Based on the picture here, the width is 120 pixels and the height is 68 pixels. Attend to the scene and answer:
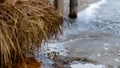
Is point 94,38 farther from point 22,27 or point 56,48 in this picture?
point 22,27

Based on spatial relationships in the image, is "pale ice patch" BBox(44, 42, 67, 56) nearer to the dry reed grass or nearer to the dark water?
the dark water

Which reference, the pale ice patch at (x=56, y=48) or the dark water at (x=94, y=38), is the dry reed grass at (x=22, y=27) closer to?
the dark water at (x=94, y=38)

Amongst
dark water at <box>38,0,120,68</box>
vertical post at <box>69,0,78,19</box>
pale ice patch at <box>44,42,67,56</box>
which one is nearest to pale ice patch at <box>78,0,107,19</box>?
dark water at <box>38,0,120,68</box>

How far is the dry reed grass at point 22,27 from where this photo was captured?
405 cm

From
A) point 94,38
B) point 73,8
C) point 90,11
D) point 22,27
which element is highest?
point 22,27

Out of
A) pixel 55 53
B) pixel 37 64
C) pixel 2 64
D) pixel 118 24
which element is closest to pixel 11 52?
pixel 2 64

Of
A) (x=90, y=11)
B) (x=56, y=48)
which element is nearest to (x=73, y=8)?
(x=90, y=11)

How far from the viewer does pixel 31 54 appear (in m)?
5.11

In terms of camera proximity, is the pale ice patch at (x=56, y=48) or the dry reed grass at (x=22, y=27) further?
the pale ice patch at (x=56, y=48)

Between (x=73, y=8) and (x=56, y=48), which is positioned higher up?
(x=73, y=8)

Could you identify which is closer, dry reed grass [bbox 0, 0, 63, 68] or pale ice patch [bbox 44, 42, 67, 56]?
dry reed grass [bbox 0, 0, 63, 68]

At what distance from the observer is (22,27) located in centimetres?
421

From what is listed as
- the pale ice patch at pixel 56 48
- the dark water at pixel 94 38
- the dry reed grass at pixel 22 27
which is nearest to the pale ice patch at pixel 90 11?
the dark water at pixel 94 38

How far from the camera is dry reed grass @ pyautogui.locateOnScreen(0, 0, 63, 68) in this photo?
4051 millimetres
